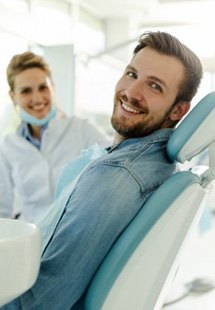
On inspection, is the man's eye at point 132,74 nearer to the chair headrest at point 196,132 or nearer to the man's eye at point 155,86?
the man's eye at point 155,86

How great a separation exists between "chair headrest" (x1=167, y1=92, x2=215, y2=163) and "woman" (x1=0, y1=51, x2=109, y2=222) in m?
1.07

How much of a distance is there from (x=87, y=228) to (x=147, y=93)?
387 millimetres

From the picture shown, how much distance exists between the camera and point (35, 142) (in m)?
2.14

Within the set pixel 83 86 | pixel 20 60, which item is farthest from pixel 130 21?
pixel 20 60

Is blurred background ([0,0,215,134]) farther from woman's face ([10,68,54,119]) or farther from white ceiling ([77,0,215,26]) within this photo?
woman's face ([10,68,54,119])

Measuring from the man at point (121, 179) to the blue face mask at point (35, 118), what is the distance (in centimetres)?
97

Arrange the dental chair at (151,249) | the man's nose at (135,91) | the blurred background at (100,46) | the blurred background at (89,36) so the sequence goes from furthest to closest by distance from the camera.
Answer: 1. the blurred background at (89,36)
2. the blurred background at (100,46)
3. the man's nose at (135,91)
4. the dental chair at (151,249)

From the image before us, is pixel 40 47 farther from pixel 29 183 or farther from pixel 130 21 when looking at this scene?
pixel 130 21


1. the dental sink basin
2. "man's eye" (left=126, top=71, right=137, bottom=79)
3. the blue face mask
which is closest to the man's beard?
"man's eye" (left=126, top=71, right=137, bottom=79)

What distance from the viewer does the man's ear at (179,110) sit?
123cm

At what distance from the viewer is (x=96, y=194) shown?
0.96 m

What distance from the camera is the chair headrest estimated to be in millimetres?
944

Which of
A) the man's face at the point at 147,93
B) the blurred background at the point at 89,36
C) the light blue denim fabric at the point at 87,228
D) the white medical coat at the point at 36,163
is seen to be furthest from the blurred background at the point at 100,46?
the white medical coat at the point at 36,163

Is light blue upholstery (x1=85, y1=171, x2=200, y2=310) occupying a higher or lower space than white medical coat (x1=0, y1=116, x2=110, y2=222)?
higher
